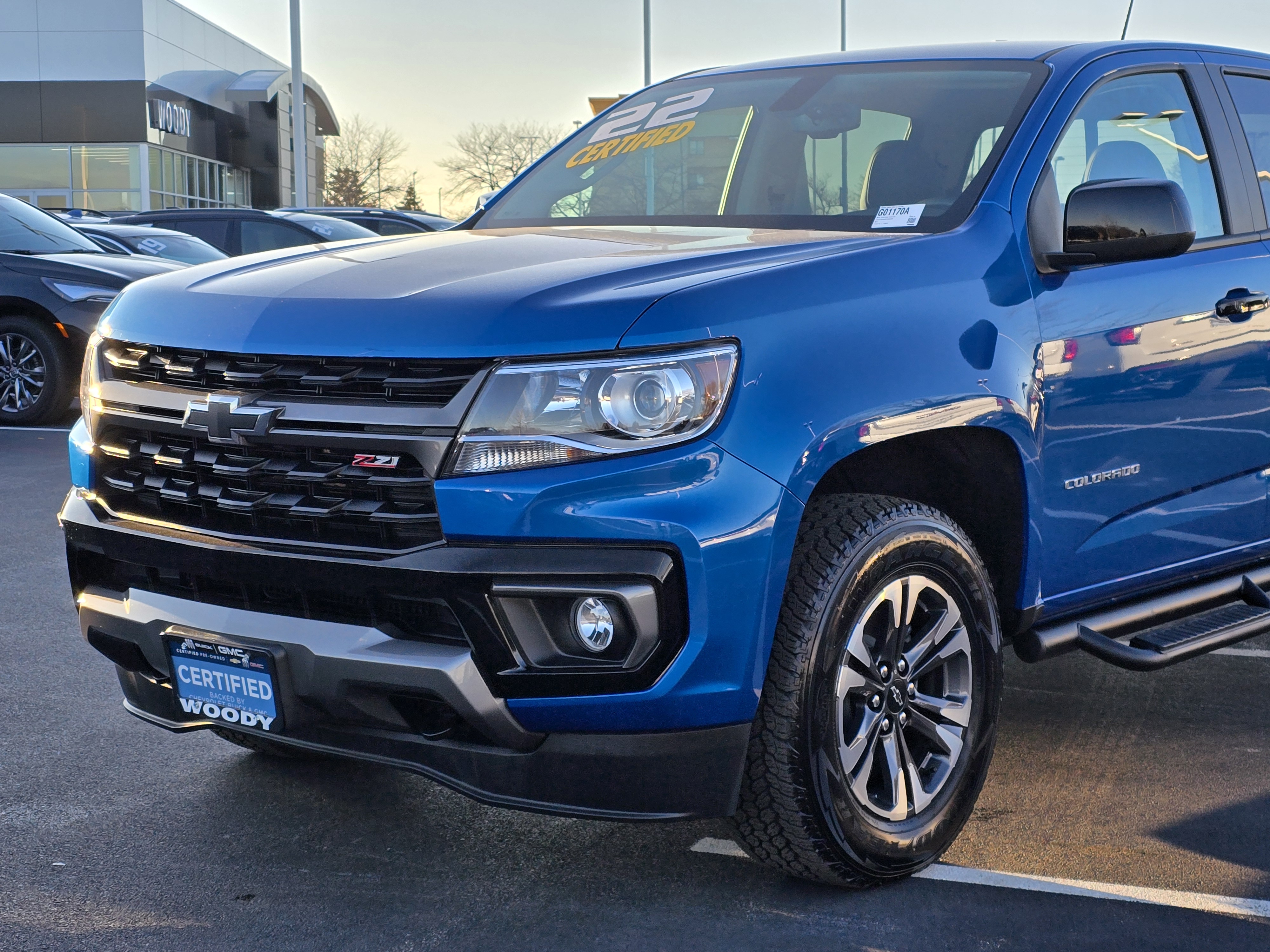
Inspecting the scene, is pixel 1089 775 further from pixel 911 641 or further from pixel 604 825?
pixel 604 825

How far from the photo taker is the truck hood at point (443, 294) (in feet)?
8.92

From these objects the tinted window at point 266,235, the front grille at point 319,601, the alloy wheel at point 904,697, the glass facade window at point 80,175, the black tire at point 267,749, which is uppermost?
the glass facade window at point 80,175

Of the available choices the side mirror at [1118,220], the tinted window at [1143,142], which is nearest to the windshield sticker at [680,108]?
the tinted window at [1143,142]

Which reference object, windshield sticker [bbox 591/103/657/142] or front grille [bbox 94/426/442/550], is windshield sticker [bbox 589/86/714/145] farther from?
front grille [bbox 94/426/442/550]

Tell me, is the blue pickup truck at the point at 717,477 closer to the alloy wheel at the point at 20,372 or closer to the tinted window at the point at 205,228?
the alloy wheel at the point at 20,372

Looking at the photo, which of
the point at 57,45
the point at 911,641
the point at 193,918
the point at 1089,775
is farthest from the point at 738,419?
the point at 57,45

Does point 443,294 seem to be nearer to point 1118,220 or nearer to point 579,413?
point 579,413

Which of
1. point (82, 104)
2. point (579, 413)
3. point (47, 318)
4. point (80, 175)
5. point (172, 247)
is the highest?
point (82, 104)

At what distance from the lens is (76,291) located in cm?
989

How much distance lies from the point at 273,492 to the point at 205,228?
1281 cm

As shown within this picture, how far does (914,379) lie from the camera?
306 cm

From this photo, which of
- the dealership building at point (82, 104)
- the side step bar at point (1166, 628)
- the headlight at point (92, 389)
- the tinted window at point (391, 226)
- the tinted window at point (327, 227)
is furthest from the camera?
the dealership building at point (82, 104)

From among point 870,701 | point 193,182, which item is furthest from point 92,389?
point 193,182

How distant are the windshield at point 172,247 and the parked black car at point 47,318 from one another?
6.42 feet
